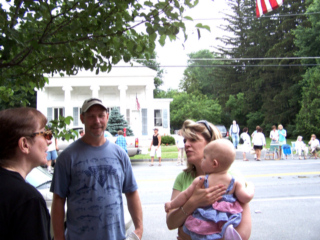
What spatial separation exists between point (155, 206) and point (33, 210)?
636cm

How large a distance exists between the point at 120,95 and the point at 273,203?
2763 cm

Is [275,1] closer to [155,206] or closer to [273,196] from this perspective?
[273,196]

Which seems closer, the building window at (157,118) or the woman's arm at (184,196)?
the woman's arm at (184,196)

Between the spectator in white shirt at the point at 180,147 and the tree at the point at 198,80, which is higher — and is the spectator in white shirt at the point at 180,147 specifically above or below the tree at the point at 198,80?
below

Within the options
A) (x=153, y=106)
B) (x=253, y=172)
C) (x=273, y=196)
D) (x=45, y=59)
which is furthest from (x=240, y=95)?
(x=45, y=59)

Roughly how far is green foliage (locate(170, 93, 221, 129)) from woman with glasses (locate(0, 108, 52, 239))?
151 ft

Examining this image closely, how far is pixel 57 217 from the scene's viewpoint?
288cm

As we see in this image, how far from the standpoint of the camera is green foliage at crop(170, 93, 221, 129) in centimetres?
4962

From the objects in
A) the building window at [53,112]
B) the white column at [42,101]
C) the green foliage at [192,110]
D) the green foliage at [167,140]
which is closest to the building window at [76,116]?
the building window at [53,112]

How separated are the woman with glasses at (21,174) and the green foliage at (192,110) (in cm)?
4601

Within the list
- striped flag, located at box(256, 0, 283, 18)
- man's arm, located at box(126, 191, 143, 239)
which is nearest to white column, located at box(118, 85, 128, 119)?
striped flag, located at box(256, 0, 283, 18)

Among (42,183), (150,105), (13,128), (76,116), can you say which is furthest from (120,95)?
(13,128)

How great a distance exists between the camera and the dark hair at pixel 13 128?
1.83 metres

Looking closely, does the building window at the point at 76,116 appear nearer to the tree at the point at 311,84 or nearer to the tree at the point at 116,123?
the tree at the point at 116,123
